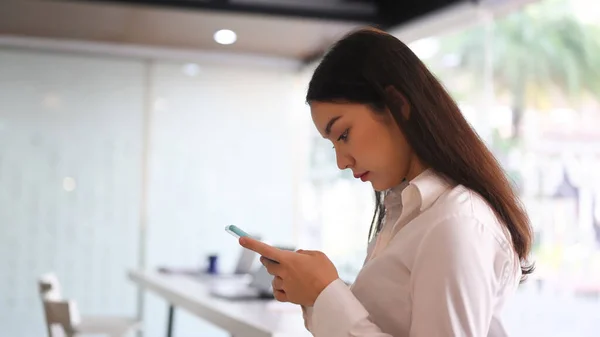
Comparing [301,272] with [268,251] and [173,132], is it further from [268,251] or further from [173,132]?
[173,132]

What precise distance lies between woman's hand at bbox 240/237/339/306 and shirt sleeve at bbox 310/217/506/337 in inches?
2.7

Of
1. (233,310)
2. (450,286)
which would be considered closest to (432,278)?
(450,286)

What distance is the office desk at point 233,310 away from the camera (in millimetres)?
2846

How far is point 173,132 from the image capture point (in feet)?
22.2

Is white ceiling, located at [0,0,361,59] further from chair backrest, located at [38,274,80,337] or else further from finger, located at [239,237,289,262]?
finger, located at [239,237,289,262]

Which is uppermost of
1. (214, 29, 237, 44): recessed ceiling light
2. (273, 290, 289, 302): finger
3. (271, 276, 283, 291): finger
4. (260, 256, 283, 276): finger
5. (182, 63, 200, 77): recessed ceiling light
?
(214, 29, 237, 44): recessed ceiling light

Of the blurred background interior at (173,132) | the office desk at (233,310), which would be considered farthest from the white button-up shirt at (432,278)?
the blurred background interior at (173,132)

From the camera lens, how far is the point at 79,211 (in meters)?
6.53

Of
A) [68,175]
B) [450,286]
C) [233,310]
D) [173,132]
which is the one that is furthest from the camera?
[173,132]

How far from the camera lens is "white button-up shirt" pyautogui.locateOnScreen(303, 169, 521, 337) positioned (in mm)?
1056

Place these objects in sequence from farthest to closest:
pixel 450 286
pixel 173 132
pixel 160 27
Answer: pixel 173 132 < pixel 160 27 < pixel 450 286

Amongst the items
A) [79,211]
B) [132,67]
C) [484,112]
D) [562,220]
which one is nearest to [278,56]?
[132,67]

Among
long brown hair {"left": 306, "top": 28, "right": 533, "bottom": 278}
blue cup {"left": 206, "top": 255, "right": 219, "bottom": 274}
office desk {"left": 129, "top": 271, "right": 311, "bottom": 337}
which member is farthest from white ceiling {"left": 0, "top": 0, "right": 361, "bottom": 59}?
long brown hair {"left": 306, "top": 28, "right": 533, "bottom": 278}

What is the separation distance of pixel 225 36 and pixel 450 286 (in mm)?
5292
